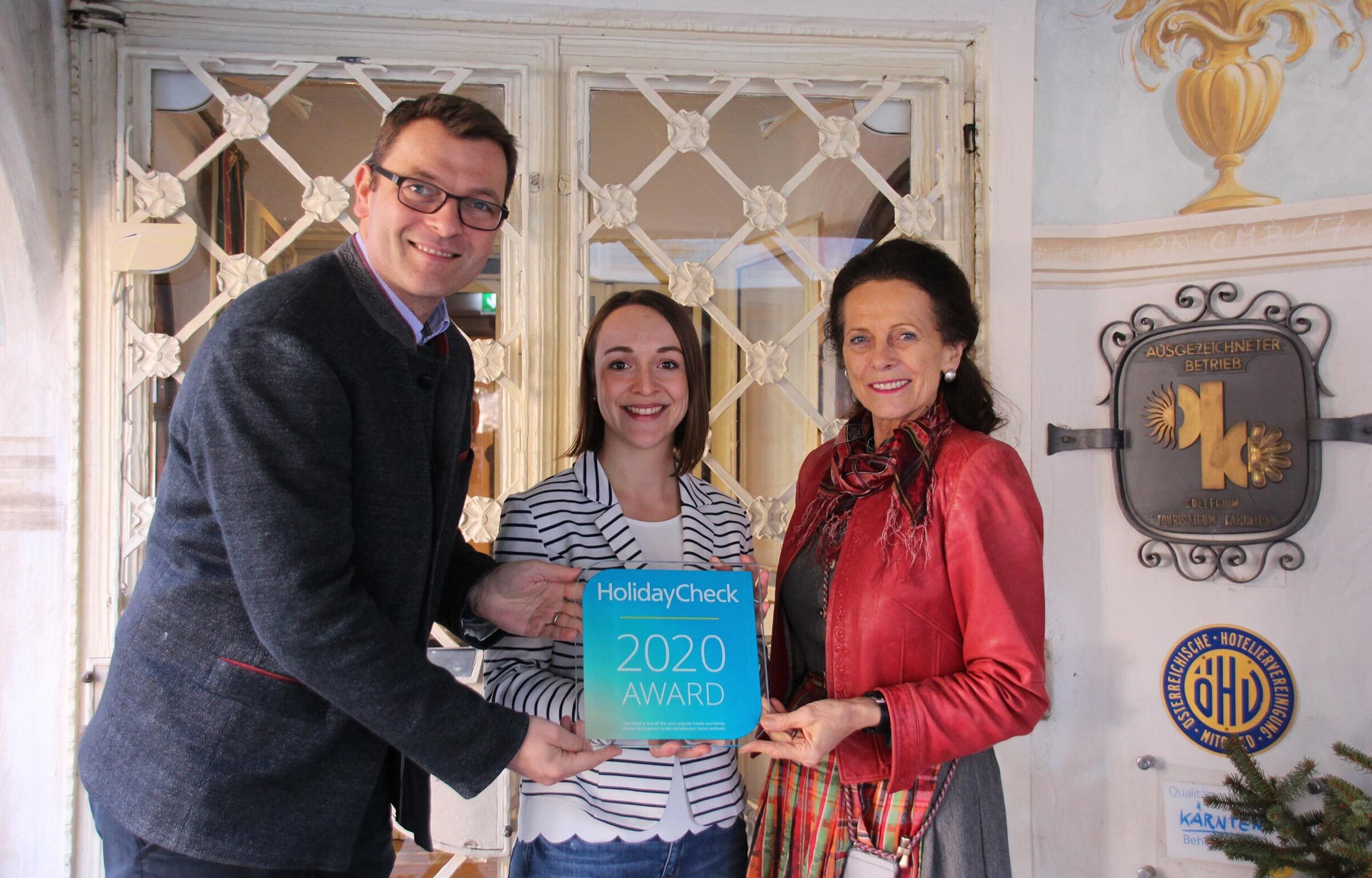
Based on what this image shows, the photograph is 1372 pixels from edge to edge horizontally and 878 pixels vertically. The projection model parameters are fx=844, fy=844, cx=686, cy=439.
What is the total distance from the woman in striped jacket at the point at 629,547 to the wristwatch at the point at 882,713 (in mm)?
281

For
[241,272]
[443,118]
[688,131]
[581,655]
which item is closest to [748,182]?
[688,131]

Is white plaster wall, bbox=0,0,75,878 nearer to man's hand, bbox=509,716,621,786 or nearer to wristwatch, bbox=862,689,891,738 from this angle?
man's hand, bbox=509,716,621,786

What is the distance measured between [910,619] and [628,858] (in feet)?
2.12

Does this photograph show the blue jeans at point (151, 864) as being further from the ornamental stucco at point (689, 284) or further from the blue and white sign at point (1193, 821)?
the blue and white sign at point (1193, 821)

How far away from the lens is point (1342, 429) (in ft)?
7.48

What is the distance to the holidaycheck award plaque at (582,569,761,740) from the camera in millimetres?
1341

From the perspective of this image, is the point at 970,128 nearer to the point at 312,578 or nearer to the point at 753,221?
the point at 753,221

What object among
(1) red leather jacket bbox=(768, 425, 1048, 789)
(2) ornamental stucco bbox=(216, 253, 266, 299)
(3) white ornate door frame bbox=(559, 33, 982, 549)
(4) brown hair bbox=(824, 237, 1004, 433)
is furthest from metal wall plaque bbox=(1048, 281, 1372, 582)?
(2) ornamental stucco bbox=(216, 253, 266, 299)

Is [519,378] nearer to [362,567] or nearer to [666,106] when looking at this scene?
[666,106]

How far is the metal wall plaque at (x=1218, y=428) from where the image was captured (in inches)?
91.0

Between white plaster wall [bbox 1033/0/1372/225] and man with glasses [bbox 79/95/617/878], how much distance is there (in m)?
1.87

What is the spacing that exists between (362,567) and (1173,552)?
2203 mm

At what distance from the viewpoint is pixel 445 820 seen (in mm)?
2314

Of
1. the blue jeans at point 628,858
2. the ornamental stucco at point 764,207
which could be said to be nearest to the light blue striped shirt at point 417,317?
the blue jeans at point 628,858
